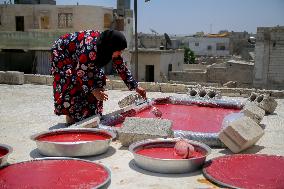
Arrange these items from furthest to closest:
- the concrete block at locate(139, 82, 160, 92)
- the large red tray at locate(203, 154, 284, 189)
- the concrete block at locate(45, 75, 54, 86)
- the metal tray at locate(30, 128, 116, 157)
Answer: the concrete block at locate(45, 75, 54, 86) → the concrete block at locate(139, 82, 160, 92) → the metal tray at locate(30, 128, 116, 157) → the large red tray at locate(203, 154, 284, 189)

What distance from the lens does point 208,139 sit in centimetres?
397

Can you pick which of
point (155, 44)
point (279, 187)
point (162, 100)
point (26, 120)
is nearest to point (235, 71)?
point (155, 44)

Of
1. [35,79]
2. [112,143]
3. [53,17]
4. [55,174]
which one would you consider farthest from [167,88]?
[53,17]

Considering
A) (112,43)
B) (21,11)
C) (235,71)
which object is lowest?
(235,71)

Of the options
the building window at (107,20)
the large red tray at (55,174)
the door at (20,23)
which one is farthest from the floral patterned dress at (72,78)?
the door at (20,23)

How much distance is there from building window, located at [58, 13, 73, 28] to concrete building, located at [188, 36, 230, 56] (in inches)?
1312

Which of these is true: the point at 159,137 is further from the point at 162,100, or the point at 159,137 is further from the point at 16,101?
the point at 16,101

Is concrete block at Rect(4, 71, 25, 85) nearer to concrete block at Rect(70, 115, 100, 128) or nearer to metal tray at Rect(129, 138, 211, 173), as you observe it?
concrete block at Rect(70, 115, 100, 128)

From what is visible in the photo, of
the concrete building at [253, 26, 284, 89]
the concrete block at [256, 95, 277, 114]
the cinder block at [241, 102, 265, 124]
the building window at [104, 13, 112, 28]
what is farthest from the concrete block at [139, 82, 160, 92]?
the building window at [104, 13, 112, 28]

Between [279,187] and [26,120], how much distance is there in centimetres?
387

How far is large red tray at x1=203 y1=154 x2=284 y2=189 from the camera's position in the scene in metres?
2.85

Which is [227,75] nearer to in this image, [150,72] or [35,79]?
[150,72]

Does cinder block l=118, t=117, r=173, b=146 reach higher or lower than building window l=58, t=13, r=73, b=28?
lower

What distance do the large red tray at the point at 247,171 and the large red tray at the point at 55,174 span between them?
855 millimetres
